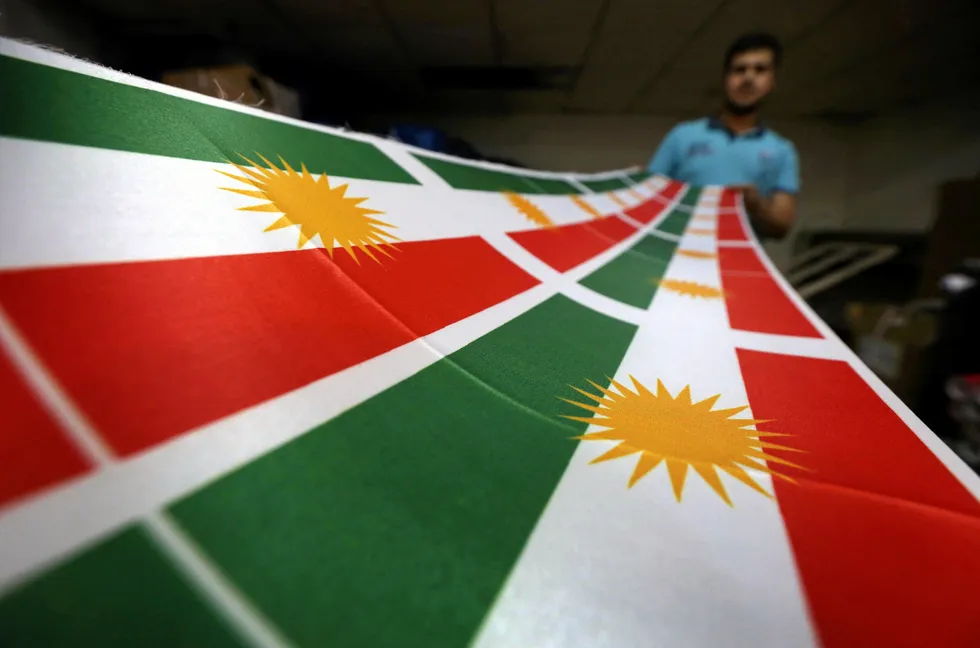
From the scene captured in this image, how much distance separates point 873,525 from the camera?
0.91 ft

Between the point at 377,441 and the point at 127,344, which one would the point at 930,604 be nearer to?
the point at 377,441

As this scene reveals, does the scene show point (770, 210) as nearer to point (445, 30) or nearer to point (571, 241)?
point (571, 241)

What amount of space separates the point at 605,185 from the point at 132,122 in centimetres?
109

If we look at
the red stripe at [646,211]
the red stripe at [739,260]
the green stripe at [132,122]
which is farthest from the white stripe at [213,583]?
the red stripe at [646,211]

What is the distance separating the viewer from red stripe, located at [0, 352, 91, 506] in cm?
16

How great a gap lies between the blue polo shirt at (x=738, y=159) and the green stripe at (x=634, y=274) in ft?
3.24

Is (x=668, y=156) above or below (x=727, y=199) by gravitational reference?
above

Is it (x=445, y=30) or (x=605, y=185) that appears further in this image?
(x=445, y=30)

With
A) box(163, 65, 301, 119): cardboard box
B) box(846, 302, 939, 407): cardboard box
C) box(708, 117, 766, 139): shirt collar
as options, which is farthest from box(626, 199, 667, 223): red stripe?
box(163, 65, 301, 119): cardboard box

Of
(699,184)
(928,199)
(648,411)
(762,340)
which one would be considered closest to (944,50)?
(928,199)

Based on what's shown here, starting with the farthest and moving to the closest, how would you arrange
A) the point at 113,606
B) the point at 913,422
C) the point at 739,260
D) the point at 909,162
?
the point at 909,162
the point at 739,260
the point at 913,422
the point at 113,606

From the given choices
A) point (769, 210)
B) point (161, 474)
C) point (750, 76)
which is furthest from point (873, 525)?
point (750, 76)

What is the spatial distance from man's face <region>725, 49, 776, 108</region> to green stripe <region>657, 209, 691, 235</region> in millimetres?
799

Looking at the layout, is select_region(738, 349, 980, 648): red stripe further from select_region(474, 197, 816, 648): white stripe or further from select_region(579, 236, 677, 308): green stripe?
select_region(579, 236, 677, 308): green stripe
